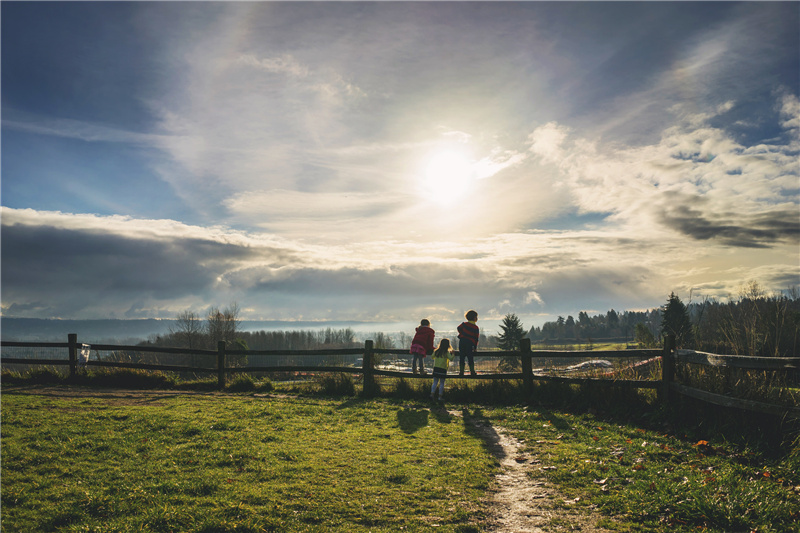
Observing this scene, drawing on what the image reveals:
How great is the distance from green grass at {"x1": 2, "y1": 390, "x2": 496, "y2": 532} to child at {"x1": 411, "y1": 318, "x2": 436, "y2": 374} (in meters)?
4.00

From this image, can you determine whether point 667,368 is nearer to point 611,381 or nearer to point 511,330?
point 611,381

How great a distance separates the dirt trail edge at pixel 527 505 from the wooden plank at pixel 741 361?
484 cm

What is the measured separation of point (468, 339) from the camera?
51.2 ft

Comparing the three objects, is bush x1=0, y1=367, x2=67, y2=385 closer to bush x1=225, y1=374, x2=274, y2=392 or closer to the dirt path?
bush x1=225, y1=374, x2=274, y2=392

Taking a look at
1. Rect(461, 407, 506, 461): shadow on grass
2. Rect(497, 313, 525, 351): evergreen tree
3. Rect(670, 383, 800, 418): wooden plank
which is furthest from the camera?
Rect(497, 313, 525, 351): evergreen tree

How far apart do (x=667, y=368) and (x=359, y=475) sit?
27.3 ft

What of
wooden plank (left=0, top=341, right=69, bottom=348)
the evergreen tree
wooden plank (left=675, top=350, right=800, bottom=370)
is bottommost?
the evergreen tree

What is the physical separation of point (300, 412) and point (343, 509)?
6.84 metres

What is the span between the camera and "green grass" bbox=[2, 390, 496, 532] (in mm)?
5508

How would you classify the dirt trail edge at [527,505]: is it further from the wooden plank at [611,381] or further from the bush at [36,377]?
the bush at [36,377]

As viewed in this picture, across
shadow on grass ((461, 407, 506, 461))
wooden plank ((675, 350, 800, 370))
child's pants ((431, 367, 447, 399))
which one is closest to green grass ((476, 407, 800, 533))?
shadow on grass ((461, 407, 506, 461))

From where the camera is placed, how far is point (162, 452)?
26.1 ft

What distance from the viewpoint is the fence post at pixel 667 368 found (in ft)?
35.0

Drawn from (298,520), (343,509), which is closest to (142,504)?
(298,520)
